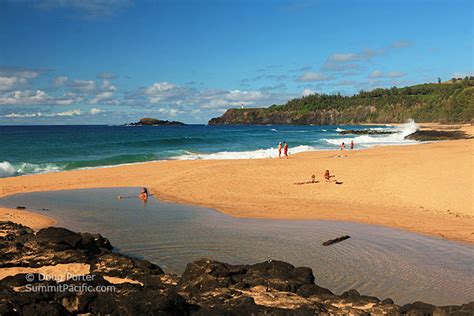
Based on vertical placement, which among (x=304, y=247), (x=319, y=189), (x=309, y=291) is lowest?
(x=304, y=247)

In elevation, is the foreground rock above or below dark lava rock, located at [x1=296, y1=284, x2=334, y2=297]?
above

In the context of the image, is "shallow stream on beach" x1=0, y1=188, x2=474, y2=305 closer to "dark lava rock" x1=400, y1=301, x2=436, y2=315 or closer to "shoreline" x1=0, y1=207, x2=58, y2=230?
"shoreline" x1=0, y1=207, x2=58, y2=230

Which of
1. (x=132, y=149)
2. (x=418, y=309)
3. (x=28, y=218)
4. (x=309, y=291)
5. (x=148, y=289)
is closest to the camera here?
(x=418, y=309)

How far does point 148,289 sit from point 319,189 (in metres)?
14.3

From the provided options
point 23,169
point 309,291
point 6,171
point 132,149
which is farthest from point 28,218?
point 132,149

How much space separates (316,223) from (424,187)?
760 centimetres

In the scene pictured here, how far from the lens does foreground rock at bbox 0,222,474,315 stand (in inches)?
269

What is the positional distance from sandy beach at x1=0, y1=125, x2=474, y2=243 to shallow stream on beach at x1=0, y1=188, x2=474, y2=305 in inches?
47.3

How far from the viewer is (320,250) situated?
39.0ft

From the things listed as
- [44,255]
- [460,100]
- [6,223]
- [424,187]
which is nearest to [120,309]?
[44,255]

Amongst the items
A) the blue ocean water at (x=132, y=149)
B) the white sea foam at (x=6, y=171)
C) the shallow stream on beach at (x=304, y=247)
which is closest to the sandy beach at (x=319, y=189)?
the shallow stream on beach at (x=304, y=247)

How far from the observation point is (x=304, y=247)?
12.2 m

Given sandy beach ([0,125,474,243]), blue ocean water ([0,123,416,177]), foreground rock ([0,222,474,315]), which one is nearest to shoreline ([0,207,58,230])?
sandy beach ([0,125,474,243])

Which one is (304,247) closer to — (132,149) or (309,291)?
(309,291)
